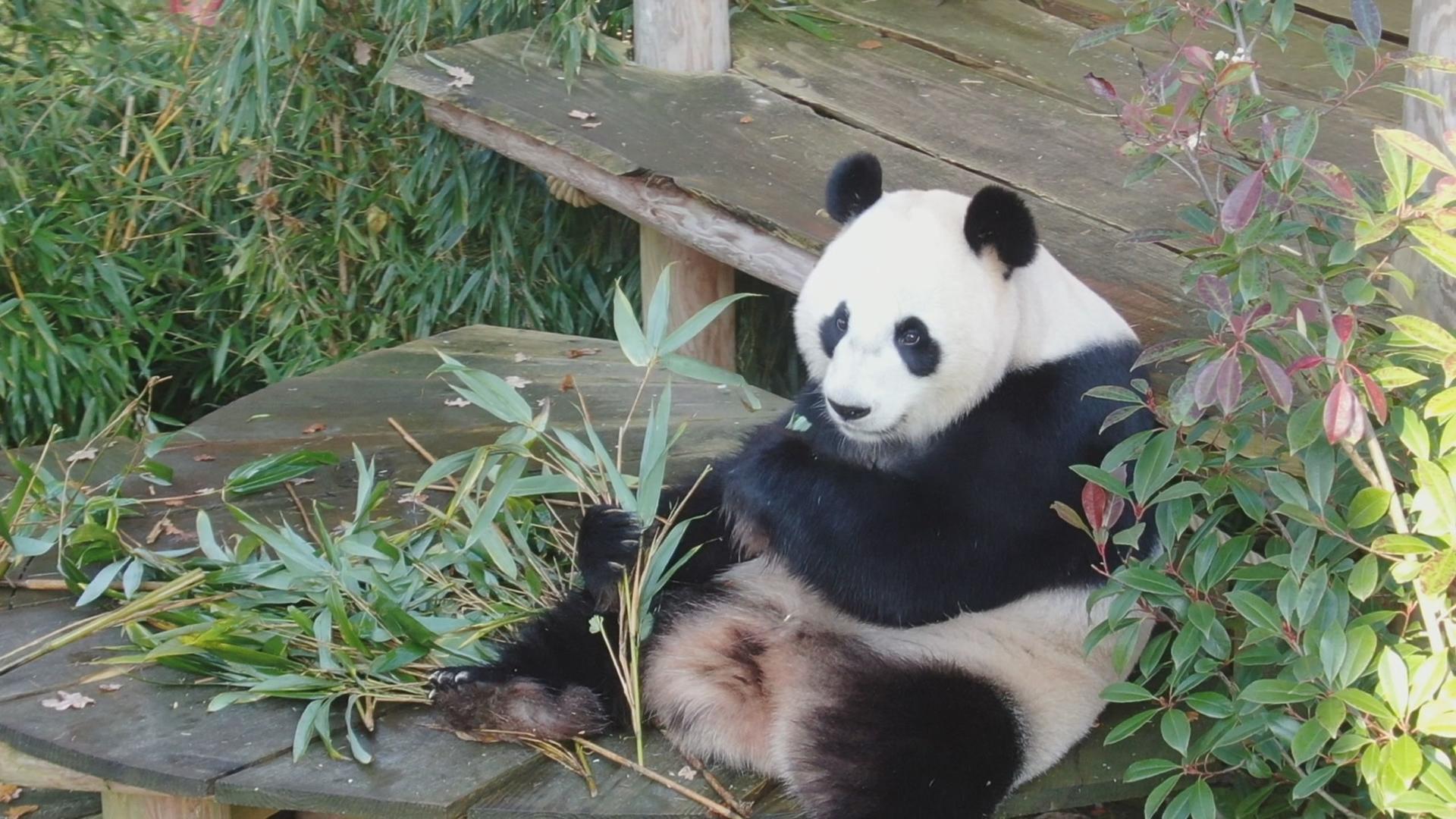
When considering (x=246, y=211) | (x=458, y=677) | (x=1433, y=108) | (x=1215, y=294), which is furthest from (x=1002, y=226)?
(x=246, y=211)

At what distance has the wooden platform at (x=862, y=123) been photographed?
331 cm

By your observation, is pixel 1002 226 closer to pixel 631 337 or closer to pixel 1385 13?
pixel 631 337

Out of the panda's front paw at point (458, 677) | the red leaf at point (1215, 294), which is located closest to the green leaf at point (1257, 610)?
the red leaf at point (1215, 294)

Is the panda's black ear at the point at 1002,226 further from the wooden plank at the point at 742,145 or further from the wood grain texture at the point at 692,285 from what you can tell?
the wood grain texture at the point at 692,285

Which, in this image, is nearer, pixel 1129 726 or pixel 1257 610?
pixel 1257 610

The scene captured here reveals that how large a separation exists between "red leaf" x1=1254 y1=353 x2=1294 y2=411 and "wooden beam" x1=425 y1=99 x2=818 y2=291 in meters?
1.59

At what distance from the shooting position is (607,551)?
243cm

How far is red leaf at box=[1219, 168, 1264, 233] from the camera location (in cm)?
172

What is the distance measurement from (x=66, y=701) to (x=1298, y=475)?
1.93 m

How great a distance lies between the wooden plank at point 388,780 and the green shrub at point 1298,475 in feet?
2.98

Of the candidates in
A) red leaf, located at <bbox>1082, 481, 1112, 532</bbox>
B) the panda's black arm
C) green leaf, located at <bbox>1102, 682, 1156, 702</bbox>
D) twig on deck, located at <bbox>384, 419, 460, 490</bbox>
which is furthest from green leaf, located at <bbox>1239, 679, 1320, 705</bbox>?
twig on deck, located at <bbox>384, 419, 460, 490</bbox>

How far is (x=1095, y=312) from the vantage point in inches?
91.1

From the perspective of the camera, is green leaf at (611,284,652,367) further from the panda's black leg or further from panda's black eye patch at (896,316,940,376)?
the panda's black leg

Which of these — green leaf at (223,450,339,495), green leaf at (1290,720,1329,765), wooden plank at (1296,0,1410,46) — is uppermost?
wooden plank at (1296,0,1410,46)
